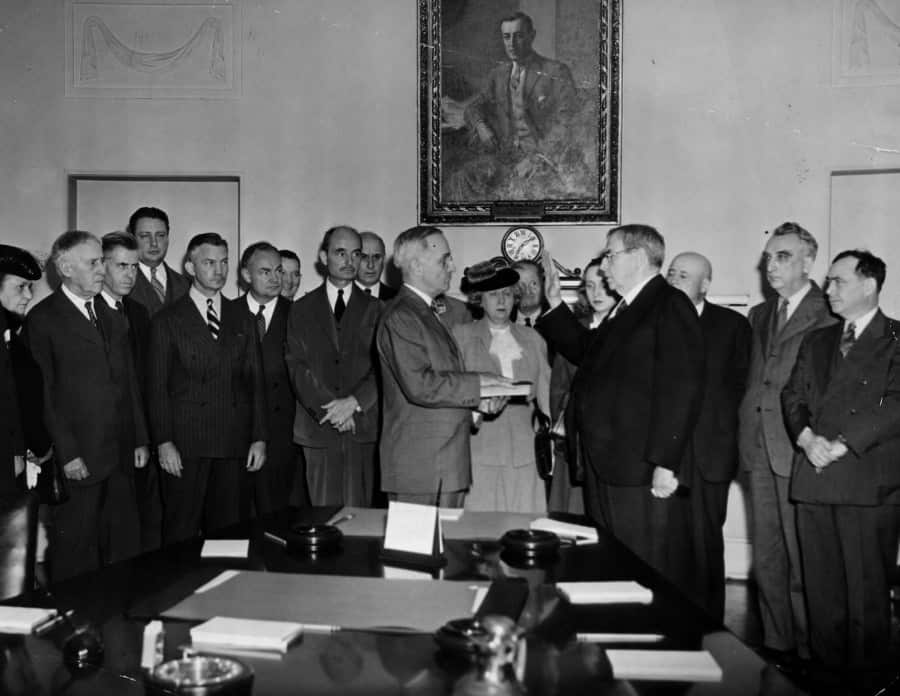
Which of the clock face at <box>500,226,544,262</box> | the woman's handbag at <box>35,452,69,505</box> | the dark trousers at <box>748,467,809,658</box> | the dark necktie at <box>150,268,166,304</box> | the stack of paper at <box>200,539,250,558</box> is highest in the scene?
→ the clock face at <box>500,226,544,262</box>

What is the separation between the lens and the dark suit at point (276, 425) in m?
5.03

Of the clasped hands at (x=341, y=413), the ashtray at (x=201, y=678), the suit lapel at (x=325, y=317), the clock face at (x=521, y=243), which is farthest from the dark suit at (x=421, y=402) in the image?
the clock face at (x=521, y=243)

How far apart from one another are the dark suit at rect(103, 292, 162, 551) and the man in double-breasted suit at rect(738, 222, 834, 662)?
2991 millimetres

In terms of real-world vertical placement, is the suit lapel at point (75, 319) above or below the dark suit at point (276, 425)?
above

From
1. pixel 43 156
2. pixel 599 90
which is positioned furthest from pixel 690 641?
pixel 43 156

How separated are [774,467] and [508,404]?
1344 mm

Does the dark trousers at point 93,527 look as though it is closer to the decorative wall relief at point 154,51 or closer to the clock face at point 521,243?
the clock face at point 521,243

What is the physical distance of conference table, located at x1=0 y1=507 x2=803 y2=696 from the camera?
58.0 inches

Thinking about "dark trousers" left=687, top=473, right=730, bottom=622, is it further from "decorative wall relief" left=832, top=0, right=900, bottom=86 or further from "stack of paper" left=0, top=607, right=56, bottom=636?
"decorative wall relief" left=832, top=0, right=900, bottom=86

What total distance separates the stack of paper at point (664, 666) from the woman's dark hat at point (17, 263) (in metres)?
3.26

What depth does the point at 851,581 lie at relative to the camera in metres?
3.75

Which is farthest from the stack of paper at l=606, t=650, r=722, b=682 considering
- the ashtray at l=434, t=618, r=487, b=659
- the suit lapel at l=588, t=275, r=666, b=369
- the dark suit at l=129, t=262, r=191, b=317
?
the dark suit at l=129, t=262, r=191, b=317

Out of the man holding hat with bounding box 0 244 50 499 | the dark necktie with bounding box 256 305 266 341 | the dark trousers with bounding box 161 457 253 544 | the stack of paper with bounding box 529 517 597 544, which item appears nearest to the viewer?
the stack of paper with bounding box 529 517 597 544

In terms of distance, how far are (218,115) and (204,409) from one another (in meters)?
2.87
